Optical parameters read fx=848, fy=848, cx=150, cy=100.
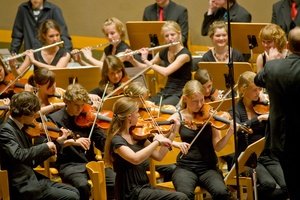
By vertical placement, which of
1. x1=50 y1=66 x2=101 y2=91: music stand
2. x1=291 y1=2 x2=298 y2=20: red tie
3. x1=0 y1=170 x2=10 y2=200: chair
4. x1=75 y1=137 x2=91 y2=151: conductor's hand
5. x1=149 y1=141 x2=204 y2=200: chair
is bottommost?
x1=149 y1=141 x2=204 y2=200: chair

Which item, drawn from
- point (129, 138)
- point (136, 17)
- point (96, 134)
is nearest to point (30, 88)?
point (96, 134)

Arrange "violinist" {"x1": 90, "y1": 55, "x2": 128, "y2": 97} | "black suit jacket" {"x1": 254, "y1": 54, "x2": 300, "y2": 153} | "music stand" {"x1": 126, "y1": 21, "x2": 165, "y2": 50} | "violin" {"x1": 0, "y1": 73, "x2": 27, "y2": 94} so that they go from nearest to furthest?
1. "black suit jacket" {"x1": 254, "y1": 54, "x2": 300, "y2": 153}
2. "violinist" {"x1": 90, "y1": 55, "x2": 128, "y2": 97}
3. "violin" {"x1": 0, "y1": 73, "x2": 27, "y2": 94}
4. "music stand" {"x1": 126, "y1": 21, "x2": 165, "y2": 50}

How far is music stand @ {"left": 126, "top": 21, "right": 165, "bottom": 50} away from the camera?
27.6ft

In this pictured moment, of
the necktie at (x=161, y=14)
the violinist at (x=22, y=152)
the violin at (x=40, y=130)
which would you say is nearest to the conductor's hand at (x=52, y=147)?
the violinist at (x=22, y=152)

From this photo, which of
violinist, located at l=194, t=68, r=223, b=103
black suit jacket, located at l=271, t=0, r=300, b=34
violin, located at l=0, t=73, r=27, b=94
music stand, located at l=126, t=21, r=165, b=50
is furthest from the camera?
music stand, located at l=126, t=21, r=165, b=50

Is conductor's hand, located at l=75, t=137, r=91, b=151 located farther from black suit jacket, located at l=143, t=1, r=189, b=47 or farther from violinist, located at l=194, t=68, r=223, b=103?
black suit jacket, located at l=143, t=1, r=189, b=47

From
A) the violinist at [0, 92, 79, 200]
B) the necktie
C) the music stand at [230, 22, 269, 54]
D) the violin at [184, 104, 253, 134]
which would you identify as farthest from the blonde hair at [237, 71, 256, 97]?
the necktie

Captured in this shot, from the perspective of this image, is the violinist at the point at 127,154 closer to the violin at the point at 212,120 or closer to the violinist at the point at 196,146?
the violinist at the point at 196,146

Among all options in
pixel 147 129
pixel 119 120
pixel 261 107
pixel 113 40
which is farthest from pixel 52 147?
pixel 113 40

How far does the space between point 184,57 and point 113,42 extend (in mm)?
890

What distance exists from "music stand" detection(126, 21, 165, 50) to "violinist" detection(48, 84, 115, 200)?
2.11 m

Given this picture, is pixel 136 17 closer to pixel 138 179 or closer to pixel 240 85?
pixel 240 85

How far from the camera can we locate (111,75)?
7.39 meters

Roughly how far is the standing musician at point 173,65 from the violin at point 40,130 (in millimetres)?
1788
